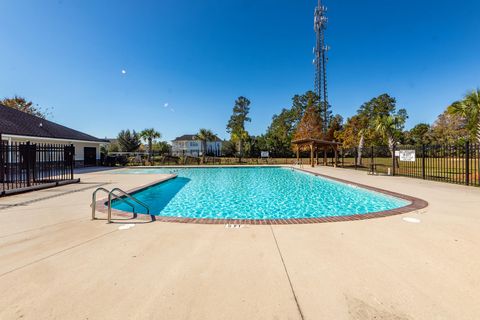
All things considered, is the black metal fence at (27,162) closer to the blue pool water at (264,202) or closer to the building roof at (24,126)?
the blue pool water at (264,202)

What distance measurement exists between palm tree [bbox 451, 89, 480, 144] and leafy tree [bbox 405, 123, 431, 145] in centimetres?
3833

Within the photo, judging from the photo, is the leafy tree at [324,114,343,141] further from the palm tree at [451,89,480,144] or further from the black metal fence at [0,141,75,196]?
the black metal fence at [0,141,75,196]

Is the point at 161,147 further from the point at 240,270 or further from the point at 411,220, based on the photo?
the point at 240,270

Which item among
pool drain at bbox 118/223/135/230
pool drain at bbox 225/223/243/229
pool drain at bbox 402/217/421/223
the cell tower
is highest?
the cell tower

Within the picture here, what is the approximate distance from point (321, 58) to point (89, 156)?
37391mm

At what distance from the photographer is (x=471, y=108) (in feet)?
36.8

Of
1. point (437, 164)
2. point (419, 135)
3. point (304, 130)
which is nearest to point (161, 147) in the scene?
point (304, 130)

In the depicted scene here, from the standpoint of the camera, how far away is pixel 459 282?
8.12ft

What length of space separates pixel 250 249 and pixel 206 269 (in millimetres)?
842

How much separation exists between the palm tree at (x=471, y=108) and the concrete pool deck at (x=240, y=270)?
32.6 ft

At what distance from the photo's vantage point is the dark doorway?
23.6 metres

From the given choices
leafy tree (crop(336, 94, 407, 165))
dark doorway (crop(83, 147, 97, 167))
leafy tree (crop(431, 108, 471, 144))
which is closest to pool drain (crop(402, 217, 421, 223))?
leafy tree (crop(336, 94, 407, 165))

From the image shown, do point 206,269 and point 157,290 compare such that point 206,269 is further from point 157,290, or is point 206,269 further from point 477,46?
point 477,46

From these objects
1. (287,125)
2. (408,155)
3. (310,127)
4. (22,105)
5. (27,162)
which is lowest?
(27,162)
